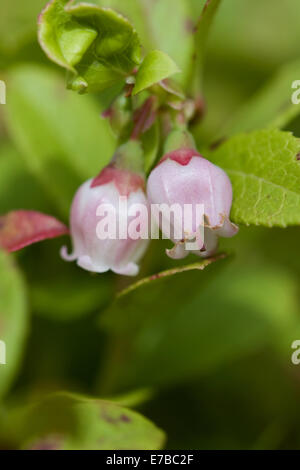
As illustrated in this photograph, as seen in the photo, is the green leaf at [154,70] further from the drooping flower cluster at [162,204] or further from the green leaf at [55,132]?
the green leaf at [55,132]

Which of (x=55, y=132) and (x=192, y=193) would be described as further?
(x=55, y=132)

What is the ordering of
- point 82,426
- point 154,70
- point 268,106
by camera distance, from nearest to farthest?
point 154,70 < point 82,426 < point 268,106

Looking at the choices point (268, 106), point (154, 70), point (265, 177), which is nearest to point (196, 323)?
point (268, 106)

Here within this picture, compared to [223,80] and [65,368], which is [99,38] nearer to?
[65,368]

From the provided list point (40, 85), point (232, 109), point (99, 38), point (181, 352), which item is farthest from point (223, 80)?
point (99, 38)

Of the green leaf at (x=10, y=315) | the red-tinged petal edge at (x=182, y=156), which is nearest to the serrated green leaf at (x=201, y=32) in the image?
the red-tinged petal edge at (x=182, y=156)

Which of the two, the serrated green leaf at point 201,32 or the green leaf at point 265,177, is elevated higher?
the serrated green leaf at point 201,32

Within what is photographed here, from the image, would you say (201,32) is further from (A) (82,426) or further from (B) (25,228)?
(A) (82,426)
